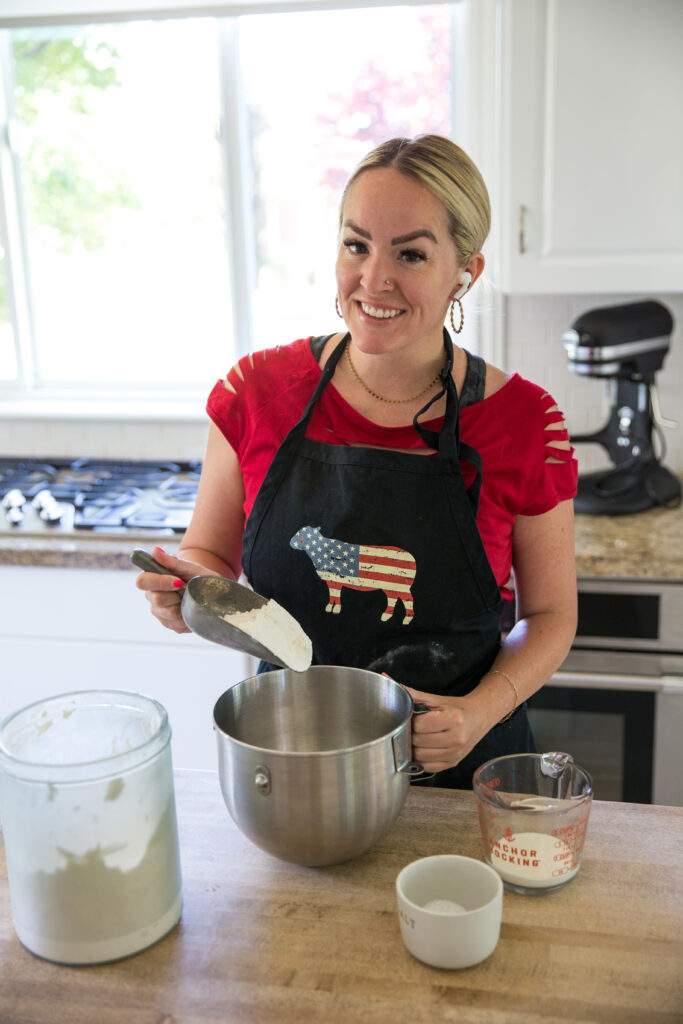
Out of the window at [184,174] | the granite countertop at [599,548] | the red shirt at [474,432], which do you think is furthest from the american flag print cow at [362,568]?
the window at [184,174]

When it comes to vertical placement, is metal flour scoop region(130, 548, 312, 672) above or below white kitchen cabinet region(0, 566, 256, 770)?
above

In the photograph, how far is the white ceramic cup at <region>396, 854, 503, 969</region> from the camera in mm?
841

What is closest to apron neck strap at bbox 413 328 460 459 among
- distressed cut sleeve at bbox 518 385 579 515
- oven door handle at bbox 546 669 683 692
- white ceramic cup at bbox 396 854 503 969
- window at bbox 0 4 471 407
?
distressed cut sleeve at bbox 518 385 579 515

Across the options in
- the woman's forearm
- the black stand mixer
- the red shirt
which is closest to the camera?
the woman's forearm

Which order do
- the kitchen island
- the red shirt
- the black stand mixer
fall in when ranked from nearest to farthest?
the kitchen island
the red shirt
the black stand mixer

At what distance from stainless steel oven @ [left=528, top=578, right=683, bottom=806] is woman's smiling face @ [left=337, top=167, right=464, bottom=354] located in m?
0.91

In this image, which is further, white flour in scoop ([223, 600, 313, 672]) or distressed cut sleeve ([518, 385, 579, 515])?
distressed cut sleeve ([518, 385, 579, 515])

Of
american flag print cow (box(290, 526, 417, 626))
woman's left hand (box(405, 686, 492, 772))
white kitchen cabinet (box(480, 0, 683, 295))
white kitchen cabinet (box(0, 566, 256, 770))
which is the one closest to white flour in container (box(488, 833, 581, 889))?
woman's left hand (box(405, 686, 492, 772))

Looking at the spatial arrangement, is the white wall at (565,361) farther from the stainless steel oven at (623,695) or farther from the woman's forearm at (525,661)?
the woman's forearm at (525,661)

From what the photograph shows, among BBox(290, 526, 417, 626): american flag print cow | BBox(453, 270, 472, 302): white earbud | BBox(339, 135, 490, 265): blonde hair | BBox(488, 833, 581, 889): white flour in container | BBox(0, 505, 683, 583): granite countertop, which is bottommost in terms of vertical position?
BBox(0, 505, 683, 583): granite countertop

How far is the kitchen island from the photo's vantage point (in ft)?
2.68

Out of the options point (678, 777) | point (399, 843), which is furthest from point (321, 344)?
point (678, 777)

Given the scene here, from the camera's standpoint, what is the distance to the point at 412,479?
1357 mm

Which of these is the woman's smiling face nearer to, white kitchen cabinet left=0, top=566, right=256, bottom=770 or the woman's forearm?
the woman's forearm
